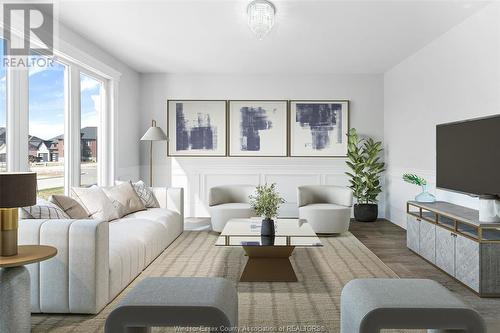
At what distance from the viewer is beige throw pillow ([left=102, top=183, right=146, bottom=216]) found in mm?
4722

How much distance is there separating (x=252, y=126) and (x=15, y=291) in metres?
5.29

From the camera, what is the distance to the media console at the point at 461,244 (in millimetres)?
3225

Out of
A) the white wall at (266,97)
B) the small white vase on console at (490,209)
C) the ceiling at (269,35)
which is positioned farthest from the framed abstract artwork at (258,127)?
the small white vase on console at (490,209)

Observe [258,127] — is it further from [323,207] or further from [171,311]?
[171,311]

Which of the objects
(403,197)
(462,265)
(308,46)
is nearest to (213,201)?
(308,46)

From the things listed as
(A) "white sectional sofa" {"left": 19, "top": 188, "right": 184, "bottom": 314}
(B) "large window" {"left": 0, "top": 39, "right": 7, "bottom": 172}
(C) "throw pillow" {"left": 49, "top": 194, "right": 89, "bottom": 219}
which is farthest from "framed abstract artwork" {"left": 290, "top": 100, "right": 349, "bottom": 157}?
(A) "white sectional sofa" {"left": 19, "top": 188, "right": 184, "bottom": 314}

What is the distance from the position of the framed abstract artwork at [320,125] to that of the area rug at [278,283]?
1.97 m

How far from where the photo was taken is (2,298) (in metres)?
2.28

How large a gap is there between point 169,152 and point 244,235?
3.76 m

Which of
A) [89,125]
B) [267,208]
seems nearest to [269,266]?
[267,208]

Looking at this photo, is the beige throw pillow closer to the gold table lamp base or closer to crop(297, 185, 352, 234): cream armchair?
the gold table lamp base

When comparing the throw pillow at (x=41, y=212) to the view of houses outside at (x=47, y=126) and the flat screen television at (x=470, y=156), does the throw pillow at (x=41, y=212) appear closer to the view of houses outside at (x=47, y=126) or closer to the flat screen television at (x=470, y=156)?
the view of houses outside at (x=47, y=126)

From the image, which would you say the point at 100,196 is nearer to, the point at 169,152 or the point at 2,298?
the point at 2,298

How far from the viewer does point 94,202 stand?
4164 millimetres
